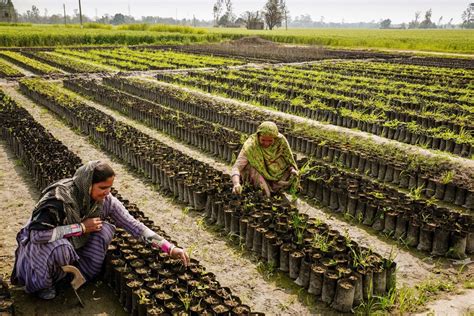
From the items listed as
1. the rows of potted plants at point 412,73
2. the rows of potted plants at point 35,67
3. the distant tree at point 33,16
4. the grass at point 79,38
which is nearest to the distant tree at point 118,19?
the distant tree at point 33,16

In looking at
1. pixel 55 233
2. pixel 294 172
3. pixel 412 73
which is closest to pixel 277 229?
pixel 294 172

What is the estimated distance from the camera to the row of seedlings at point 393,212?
4767 mm

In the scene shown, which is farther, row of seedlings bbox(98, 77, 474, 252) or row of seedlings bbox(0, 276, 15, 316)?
row of seedlings bbox(98, 77, 474, 252)

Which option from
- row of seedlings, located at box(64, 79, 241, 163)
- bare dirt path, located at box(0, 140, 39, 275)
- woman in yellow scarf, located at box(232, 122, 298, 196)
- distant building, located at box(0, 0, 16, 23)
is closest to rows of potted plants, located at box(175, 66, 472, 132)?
row of seedlings, located at box(64, 79, 241, 163)

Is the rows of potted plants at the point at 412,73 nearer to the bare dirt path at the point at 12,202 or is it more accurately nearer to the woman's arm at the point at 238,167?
the woman's arm at the point at 238,167

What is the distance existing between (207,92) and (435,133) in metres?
8.18

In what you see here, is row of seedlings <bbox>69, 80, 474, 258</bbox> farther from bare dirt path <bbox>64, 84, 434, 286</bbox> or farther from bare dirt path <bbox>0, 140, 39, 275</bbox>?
bare dirt path <bbox>0, 140, 39, 275</bbox>

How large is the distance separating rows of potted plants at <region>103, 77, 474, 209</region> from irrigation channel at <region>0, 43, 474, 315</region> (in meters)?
0.03

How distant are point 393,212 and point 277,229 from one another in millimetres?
1630

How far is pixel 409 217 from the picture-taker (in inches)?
200

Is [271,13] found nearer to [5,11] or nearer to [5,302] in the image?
[5,11]

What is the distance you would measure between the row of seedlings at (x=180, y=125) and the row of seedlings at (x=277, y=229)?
1113mm

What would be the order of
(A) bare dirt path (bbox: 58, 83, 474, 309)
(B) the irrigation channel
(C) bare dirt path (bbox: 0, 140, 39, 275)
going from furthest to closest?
(C) bare dirt path (bbox: 0, 140, 39, 275) < (A) bare dirt path (bbox: 58, 83, 474, 309) < (B) the irrigation channel

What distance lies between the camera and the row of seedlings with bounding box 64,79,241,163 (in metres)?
8.34
